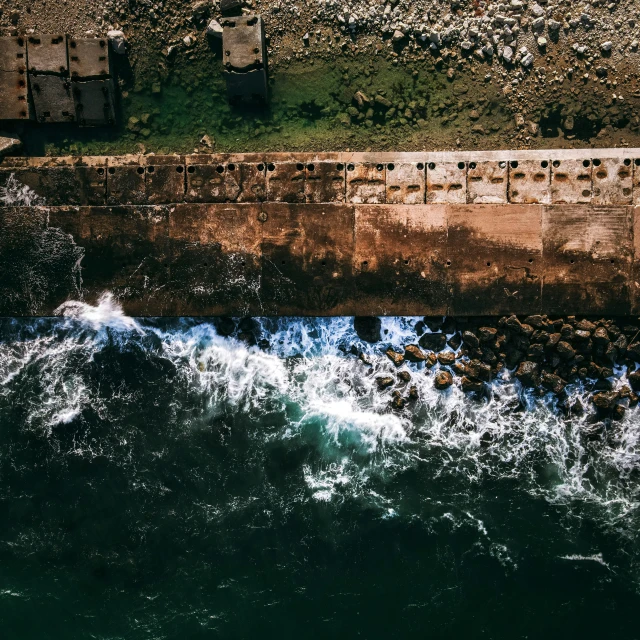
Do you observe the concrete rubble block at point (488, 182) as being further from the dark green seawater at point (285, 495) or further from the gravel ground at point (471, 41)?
the dark green seawater at point (285, 495)

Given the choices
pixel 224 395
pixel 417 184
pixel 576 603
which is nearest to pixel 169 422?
pixel 224 395

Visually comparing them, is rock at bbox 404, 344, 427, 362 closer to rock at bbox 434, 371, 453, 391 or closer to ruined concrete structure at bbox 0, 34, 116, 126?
rock at bbox 434, 371, 453, 391

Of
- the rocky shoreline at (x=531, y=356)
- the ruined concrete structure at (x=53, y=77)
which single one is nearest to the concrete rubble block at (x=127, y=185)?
the ruined concrete structure at (x=53, y=77)

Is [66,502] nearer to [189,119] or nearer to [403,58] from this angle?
[189,119]

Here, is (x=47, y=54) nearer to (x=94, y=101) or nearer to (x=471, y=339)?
(x=94, y=101)

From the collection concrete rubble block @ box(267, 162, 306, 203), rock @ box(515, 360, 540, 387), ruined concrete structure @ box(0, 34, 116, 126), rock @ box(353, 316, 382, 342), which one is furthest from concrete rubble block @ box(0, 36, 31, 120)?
rock @ box(515, 360, 540, 387)

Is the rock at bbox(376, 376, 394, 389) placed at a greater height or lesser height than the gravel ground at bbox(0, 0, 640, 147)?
lesser
